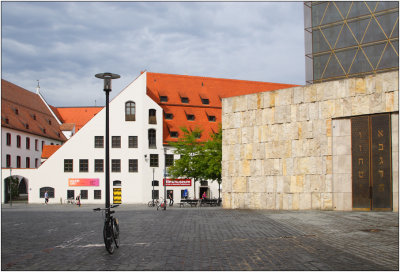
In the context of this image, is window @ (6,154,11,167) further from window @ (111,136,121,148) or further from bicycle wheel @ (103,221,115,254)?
bicycle wheel @ (103,221,115,254)

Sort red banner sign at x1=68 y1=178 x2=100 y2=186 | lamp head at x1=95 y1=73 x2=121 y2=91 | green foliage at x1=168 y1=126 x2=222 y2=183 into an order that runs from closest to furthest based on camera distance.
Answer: lamp head at x1=95 y1=73 x2=121 y2=91
green foliage at x1=168 y1=126 x2=222 y2=183
red banner sign at x1=68 y1=178 x2=100 y2=186

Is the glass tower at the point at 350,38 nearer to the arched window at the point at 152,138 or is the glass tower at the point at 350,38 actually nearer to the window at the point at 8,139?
the arched window at the point at 152,138

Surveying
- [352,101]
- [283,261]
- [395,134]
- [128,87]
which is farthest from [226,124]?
[128,87]

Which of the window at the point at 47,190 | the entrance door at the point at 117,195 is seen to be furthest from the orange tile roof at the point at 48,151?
the entrance door at the point at 117,195

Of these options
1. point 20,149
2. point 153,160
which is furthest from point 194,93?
point 20,149

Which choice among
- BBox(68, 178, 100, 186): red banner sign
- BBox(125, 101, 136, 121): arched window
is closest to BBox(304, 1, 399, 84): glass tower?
BBox(125, 101, 136, 121): arched window

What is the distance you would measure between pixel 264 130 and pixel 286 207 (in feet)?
16.3

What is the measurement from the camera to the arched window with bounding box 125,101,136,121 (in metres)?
57.6

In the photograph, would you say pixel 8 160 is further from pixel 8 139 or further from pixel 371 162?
pixel 371 162

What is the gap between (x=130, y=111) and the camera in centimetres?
5775

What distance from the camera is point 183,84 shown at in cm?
6769

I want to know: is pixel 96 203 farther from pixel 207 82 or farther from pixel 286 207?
pixel 286 207

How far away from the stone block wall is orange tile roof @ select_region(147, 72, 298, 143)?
97.6 ft

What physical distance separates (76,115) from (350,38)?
73.0 meters
